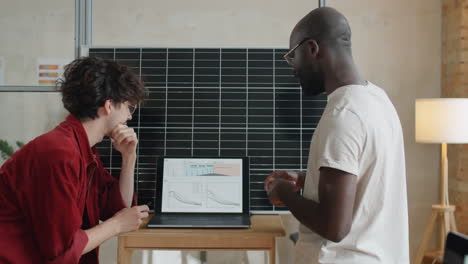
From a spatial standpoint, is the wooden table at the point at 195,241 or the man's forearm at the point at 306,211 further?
the wooden table at the point at 195,241

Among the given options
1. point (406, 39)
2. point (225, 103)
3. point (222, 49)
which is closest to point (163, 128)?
point (225, 103)

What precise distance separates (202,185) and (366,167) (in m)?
1.34

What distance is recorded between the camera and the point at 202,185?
2541 millimetres

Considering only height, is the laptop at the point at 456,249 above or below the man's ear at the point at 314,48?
below

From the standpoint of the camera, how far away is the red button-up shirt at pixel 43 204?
140cm

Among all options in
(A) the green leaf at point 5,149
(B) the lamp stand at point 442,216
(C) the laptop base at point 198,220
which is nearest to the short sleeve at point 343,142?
(C) the laptop base at point 198,220

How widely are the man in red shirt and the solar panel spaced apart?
92 centimetres

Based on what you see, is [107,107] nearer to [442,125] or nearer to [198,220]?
[198,220]

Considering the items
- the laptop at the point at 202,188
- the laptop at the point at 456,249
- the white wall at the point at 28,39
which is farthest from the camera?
the white wall at the point at 28,39

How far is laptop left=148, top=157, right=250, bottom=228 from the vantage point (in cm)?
251

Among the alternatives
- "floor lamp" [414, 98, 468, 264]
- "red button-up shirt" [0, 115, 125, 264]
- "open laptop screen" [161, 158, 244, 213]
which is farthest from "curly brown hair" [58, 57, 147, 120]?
"floor lamp" [414, 98, 468, 264]

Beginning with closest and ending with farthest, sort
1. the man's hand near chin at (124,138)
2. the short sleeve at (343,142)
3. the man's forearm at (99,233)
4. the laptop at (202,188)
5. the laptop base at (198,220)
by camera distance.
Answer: the short sleeve at (343,142) → the man's forearm at (99,233) → the man's hand near chin at (124,138) → the laptop base at (198,220) → the laptop at (202,188)

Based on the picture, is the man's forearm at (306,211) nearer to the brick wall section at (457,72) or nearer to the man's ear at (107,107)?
the man's ear at (107,107)

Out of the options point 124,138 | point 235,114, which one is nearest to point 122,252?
point 124,138
